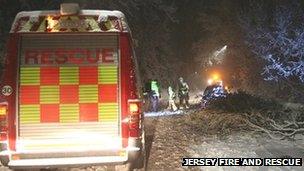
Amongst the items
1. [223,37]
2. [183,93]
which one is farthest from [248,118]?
[223,37]

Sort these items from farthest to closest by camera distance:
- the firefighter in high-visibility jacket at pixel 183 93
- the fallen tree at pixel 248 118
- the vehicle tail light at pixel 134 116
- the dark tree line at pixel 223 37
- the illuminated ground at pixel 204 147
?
the dark tree line at pixel 223 37
the firefighter in high-visibility jacket at pixel 183 93
the fallen tree at pixel 248 118
the illuminated ground at pixel 204 147
the vehicle tail light at pixel 134 116

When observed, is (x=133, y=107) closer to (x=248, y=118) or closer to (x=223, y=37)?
(x=248, y=118)

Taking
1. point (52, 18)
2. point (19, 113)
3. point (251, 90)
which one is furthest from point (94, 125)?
point (251, 90)

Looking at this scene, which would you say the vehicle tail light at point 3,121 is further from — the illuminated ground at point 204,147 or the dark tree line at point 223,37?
the dark tree line at point 223,37

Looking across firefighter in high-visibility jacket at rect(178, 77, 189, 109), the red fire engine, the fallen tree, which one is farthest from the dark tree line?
the red fire engine

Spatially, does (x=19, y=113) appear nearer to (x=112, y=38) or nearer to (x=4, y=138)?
(x=4, y=138)

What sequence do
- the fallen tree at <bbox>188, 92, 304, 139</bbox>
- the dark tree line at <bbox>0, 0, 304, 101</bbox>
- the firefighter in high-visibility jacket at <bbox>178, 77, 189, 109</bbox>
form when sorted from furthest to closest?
the dark tree line at <bbox>0, 0, 304, 101</bbox> < the firefighter in high-visibility jacket at <bbox>178, 77, 189, 109</bbox> < the fallen tree at <bbox>188, 92, 304, 139</bbox>

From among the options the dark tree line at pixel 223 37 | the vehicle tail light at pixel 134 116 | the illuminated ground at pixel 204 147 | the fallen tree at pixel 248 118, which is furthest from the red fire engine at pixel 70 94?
the dark tree line at pixel 223 37

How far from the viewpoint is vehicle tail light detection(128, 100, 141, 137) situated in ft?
21.4

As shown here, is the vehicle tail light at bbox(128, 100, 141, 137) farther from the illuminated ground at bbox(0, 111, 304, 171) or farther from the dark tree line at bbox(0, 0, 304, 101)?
the dark tree line at bbox(0, 0, 304, 101)

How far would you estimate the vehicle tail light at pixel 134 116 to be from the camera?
6535 mm

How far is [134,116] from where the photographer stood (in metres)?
6.57

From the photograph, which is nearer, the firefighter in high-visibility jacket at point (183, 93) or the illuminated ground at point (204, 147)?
the illuminated ground at point (204, 147)

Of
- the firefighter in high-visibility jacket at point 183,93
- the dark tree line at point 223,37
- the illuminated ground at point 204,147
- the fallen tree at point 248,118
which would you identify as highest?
the dark tree line at point 223,37
